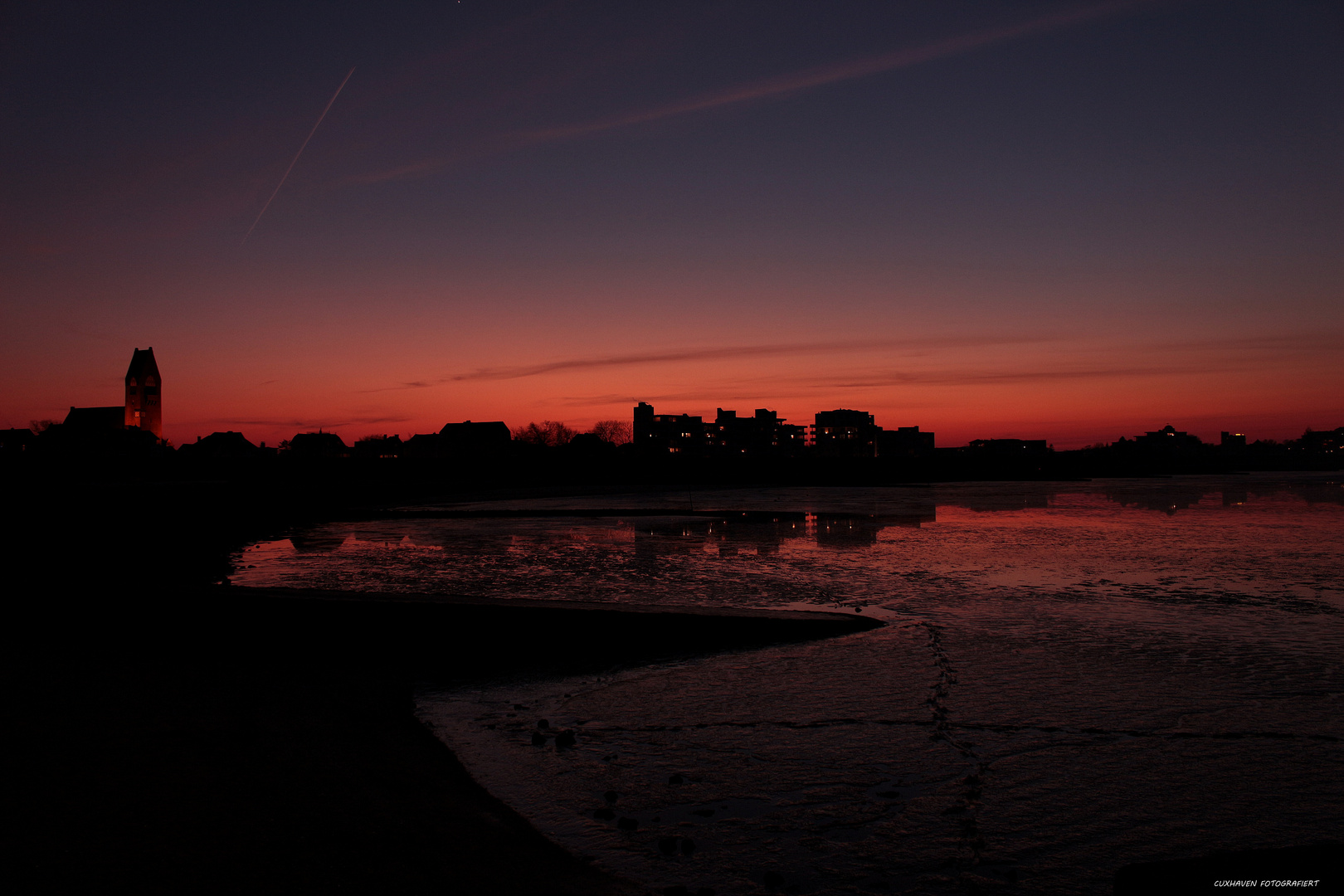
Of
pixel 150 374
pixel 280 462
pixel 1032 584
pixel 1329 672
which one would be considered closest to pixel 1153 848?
pixel 1329 672

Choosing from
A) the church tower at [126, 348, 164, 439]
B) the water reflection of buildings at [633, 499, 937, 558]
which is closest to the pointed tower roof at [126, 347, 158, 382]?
the church tower at [126, 348, 164, 439]

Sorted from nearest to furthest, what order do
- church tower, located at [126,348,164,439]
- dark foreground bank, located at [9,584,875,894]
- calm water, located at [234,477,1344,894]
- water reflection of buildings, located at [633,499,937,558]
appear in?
dark foreground bank, located at [9,584,875,894] < calm water, located at [234,477,1344,894] < water reflection of buildings, located at [633,499,937,558] < church tower, located at [126,348,164,439]

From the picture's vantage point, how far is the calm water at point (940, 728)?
522 centimetres

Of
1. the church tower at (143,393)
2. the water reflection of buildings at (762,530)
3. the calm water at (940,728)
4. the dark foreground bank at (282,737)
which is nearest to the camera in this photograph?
the dark foreground bank at (282,737)

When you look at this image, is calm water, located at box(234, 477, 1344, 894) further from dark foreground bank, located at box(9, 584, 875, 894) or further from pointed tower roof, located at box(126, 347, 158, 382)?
pointed tower roof, located at box(126, 347, 158, 382)

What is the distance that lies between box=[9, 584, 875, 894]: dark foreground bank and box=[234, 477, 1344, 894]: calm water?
0.59 meters

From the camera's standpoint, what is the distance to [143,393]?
17112 centimetres

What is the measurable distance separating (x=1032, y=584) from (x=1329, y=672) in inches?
249

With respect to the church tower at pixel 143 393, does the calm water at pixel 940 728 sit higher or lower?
lower

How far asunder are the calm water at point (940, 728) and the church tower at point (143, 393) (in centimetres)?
18550

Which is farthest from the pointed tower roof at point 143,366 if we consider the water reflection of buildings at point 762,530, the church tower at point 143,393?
the water reflection of buildings at point 762,530

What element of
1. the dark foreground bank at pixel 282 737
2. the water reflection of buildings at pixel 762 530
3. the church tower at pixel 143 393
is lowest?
the dark foreground bank at pixel 282 737

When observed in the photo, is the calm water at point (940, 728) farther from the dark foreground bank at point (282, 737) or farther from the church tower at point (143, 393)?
the church tower at point (143, 393)

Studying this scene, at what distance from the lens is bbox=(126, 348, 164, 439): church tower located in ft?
559
